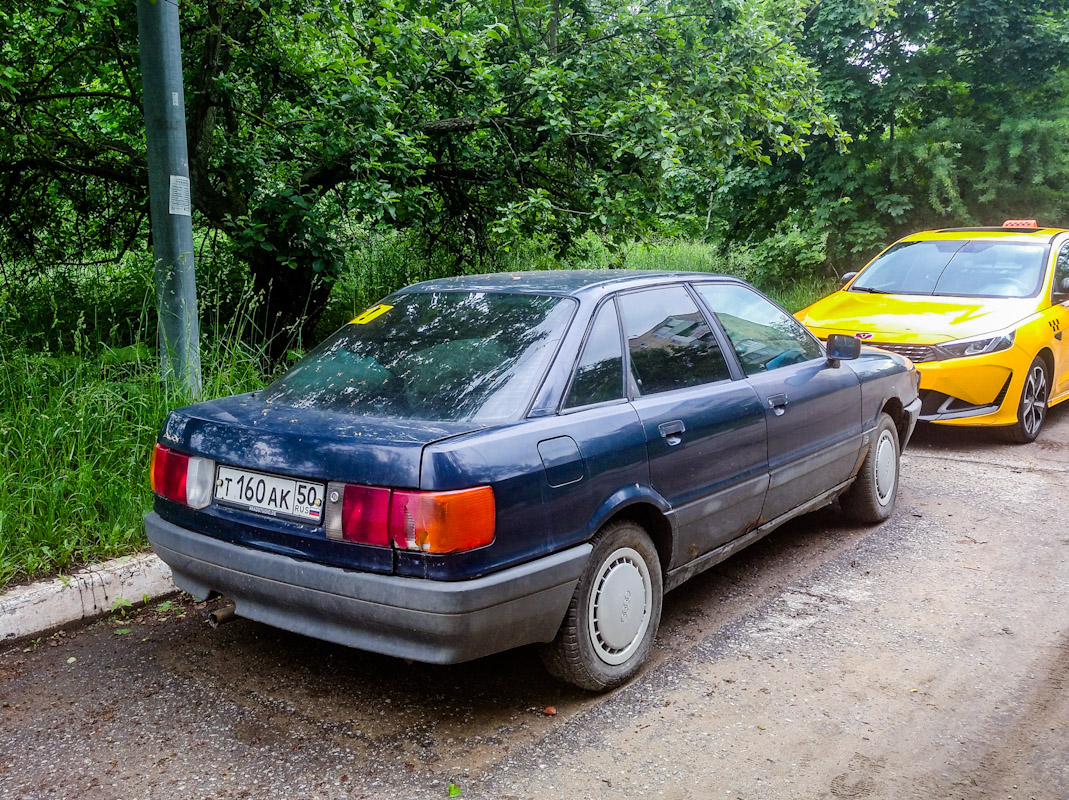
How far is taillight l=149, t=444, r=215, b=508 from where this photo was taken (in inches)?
132

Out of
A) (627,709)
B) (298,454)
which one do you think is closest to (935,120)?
(627,709)

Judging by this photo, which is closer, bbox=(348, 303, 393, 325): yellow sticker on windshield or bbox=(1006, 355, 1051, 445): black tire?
bbox=(348, 303, 393, 325): yellow sticker on windshield

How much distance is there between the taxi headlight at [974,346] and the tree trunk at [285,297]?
488 centimetres

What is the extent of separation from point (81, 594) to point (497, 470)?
225cm

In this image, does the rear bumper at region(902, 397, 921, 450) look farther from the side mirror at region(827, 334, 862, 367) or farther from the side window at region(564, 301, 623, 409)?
the side window at region(564, 301, 623, 409)

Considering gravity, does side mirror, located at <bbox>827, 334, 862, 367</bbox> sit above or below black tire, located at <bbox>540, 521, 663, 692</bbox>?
above

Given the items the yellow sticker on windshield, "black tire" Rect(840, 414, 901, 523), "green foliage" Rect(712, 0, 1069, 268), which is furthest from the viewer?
"green foliage" Rect(712, 0, 1069, 268)

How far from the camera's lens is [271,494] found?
3.13 meters

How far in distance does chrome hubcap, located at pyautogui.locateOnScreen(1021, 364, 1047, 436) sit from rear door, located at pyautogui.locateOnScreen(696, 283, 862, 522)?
3.15m

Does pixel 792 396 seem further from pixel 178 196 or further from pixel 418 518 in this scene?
pixel 178 196

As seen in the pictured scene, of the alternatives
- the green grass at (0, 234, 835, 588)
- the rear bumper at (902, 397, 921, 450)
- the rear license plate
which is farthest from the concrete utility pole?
the rear bumper at (902, 397, 921, 450)

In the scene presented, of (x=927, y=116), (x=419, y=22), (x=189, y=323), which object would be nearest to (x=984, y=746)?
(x=189, y=323)

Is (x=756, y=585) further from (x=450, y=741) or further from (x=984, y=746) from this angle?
(x=450, y=741)

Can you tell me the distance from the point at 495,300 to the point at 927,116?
11722mm
